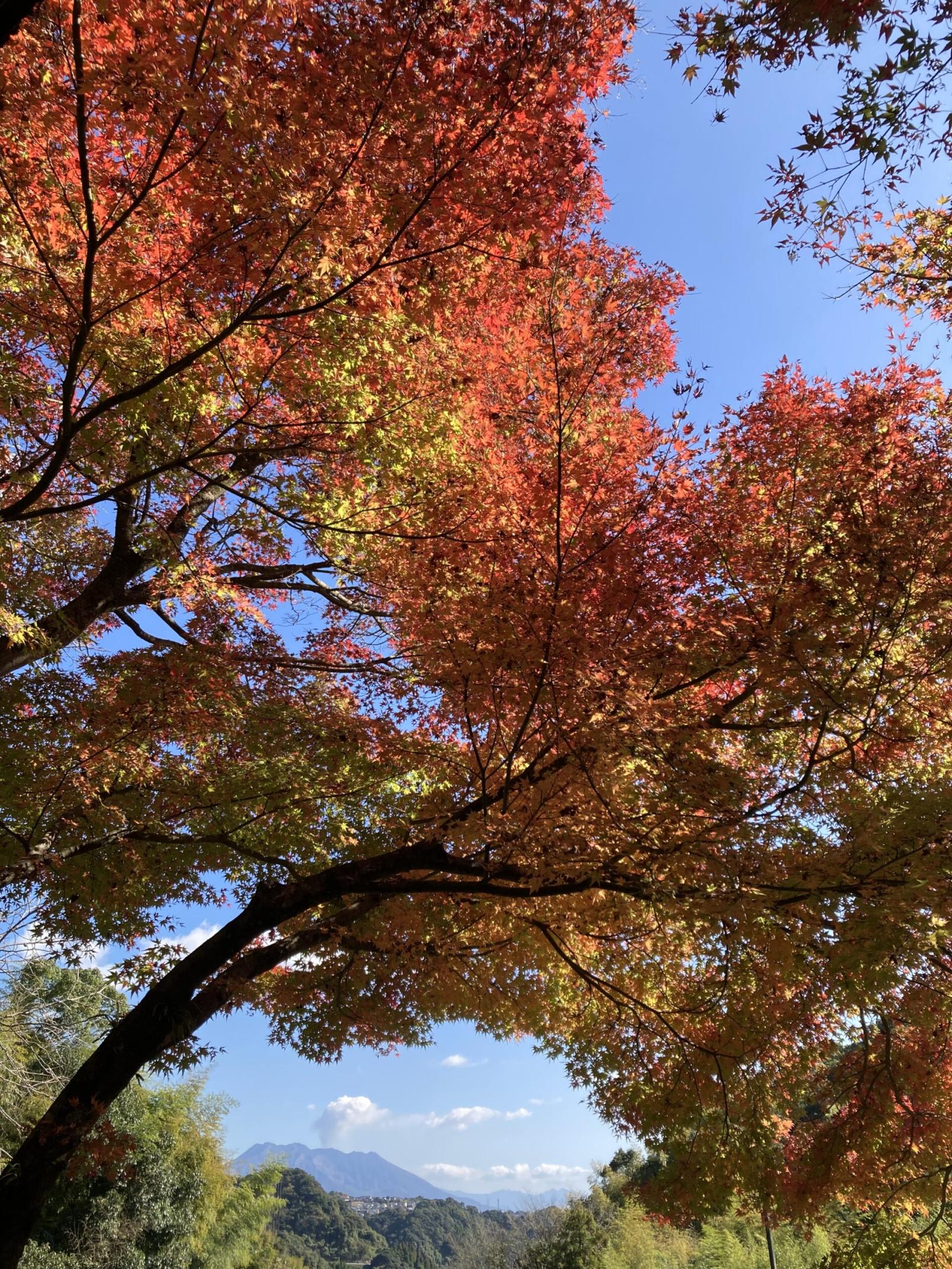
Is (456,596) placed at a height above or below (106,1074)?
above

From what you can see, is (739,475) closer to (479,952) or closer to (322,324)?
(322,324)

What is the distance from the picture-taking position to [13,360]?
4.88 metres

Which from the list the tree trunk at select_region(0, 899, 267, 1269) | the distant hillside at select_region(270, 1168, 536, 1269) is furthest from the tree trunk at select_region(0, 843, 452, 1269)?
the distant hillside at select_region(270, 1168, 536, 1269)

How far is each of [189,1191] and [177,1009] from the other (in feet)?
67.3

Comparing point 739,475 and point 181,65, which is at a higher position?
point 739,475

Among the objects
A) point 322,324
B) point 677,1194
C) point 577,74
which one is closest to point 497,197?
point 577,74

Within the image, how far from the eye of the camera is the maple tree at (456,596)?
3465 mm

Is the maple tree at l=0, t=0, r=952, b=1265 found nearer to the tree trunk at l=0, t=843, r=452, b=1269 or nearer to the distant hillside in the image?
the tree trunk at l=0, t=843, r=452, b=1269

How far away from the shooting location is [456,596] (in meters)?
5.29

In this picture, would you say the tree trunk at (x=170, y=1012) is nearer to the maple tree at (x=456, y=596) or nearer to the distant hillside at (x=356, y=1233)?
the maple tree at (x=456, y=596)

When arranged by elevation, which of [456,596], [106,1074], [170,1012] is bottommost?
[106,1074]

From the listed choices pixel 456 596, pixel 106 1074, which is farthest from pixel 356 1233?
pixel 456 596

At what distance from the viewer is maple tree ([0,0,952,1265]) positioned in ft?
11.4

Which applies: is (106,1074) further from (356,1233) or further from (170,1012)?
(356,1233)
